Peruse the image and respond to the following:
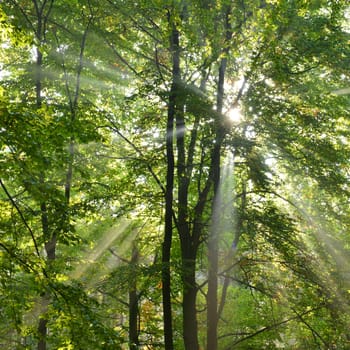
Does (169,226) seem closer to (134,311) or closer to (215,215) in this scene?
(215,215)

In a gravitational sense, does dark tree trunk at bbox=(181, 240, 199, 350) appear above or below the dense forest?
below

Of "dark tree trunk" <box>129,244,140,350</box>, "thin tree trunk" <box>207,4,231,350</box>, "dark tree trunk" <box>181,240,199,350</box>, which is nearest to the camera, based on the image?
"thin tree trunk" <box>207,4,231,350</box>

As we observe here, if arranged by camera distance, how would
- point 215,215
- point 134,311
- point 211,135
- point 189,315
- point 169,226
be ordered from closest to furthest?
point 169,226 < point 211,135 < point 215,215 < point 189,315 < point 134,311

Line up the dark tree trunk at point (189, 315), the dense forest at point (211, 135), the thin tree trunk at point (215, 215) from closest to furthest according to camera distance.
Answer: the dense forest at point (211, 135)
the thin tree trunk at point (215, 215)
the dark tree trunk at point (189, 315)

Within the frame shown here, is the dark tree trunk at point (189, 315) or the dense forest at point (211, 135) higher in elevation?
the dense forest at point (211, 135)

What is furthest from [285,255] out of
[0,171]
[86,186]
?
[0,171]

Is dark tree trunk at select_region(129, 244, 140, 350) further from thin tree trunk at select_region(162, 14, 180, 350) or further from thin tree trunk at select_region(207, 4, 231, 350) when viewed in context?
thin tree trunk at select_region(207, 4, 231, 350)

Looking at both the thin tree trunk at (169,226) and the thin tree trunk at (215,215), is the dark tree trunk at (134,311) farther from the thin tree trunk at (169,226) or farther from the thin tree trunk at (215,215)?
the thin tree trunk at (215,215)

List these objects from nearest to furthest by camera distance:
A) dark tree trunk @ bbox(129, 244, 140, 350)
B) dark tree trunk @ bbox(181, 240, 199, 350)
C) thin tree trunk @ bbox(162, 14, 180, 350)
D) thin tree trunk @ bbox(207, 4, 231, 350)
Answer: thin tree trunk @ bbox(162, 14, 180, 350), thin tree trunk @ bbox(207, 4, 231, 350), dark tree trunk @ bbox(181, 240, 199, 350), dark tree trunk @ bbox(129, 244, 140, 350)

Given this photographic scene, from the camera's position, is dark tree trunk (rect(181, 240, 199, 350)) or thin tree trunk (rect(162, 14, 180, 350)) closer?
thin tree trunk (rect(162, 14, 180, 350))

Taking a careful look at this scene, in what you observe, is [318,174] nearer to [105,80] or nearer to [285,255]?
[285,255]

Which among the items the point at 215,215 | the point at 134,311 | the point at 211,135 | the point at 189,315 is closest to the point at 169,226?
the point at 215,215

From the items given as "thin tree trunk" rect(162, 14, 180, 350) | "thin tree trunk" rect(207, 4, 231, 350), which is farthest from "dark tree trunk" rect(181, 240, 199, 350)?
"thin tree trunk" rect(162, 14, 180, 350)

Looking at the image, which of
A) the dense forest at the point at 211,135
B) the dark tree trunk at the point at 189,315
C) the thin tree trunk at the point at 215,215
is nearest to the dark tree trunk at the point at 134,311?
the dense forest at the point at 211,135
